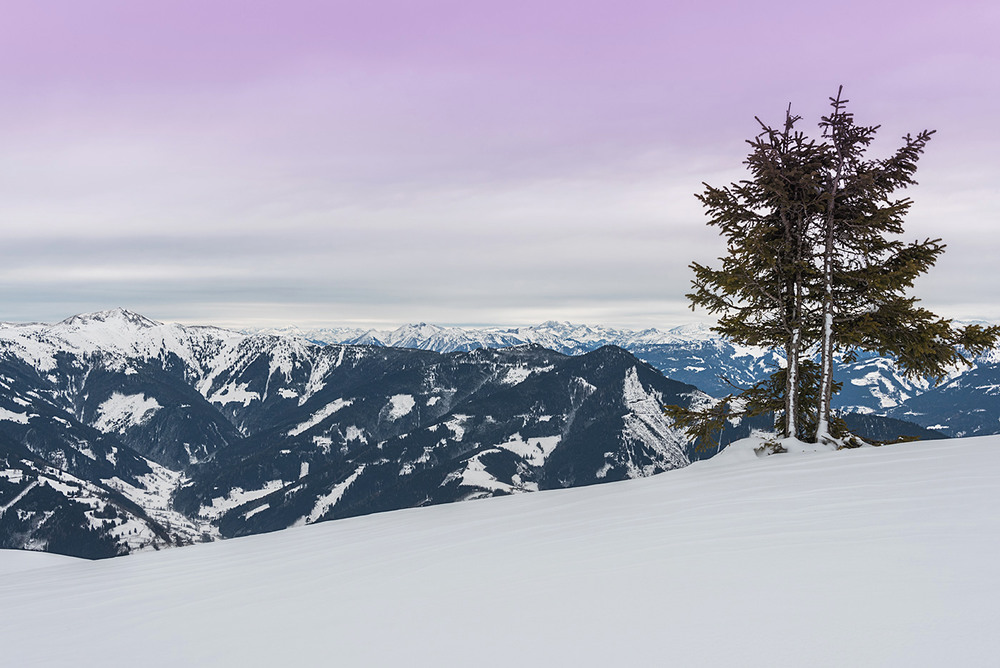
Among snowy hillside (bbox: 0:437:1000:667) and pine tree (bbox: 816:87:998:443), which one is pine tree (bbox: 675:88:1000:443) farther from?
snowy hillside (bbox: 0:437:1000:667)

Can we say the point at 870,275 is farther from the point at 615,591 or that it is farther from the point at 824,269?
the point at 615,591

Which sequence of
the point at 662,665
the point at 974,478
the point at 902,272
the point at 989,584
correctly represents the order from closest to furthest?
the point at 662,665 → the point at 989,584 → the point at 974,478 → the point at 902,272

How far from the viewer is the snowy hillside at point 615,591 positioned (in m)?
3.64

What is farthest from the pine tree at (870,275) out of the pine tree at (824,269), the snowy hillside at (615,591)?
the snowy hillside at (615,591)

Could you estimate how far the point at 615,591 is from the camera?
477 cm

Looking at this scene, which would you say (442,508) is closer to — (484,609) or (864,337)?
(484,609)

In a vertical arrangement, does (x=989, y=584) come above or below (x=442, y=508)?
above

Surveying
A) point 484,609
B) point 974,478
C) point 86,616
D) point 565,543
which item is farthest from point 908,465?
point 86,616

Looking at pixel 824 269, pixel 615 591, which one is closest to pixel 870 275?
pixel 824 269

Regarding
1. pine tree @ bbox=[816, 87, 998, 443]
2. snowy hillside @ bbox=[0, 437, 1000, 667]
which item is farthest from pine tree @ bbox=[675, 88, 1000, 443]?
snowy hillside @ bbox=[0, 437, 1000, 667]

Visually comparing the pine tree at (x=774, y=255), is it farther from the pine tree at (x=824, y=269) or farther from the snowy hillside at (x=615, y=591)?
the snowy hillside at (x=615, y=591)

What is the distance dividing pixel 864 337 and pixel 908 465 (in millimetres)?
9067

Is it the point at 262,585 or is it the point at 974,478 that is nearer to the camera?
the point at 262,585

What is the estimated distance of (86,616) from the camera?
645 cm
